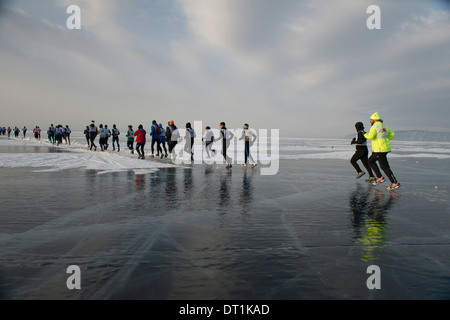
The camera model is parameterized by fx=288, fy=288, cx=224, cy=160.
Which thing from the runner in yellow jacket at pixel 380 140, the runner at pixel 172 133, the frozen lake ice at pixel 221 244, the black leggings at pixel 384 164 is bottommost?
the frozen lake ice at pixel 221 244

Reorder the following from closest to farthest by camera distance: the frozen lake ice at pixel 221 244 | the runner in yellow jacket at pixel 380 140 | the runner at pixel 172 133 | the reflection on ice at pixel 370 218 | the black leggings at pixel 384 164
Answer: the frozen lake ice at pixel 221 244 < the reflection on ice at pixel 370 218 < the black leggings at pixel 384 164 < the runner in yellow jacket at pixel 380 140 < the runner at pixel 172 133

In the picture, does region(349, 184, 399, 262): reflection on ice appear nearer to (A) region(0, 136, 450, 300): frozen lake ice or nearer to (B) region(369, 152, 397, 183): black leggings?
(A) region(0, 136, 450, 300): frozen lake ice

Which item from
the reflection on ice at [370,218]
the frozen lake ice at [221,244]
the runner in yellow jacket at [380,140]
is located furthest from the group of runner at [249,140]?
the frozen lake ice at [221,244]

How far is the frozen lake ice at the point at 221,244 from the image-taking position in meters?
2.74

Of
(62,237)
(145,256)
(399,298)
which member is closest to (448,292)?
(399,298)

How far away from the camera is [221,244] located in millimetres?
3895

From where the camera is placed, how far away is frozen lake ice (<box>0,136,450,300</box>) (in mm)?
2742

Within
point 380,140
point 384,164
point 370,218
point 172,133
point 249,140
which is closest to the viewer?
point 370,218

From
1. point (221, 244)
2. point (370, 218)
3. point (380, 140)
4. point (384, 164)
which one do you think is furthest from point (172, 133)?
point (221, 244)

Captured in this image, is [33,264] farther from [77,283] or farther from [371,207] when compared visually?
[371,207]

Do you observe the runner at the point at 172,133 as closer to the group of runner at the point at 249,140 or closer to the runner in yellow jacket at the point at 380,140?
the group of runner at the point at 249,140

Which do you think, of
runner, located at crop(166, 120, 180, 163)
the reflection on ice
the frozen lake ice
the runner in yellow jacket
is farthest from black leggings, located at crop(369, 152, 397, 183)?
runner, located at crop(166, 120, 180, 163)

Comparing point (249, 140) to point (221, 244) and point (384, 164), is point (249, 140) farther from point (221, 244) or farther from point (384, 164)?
point (221, 244)

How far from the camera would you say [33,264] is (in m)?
3.18
